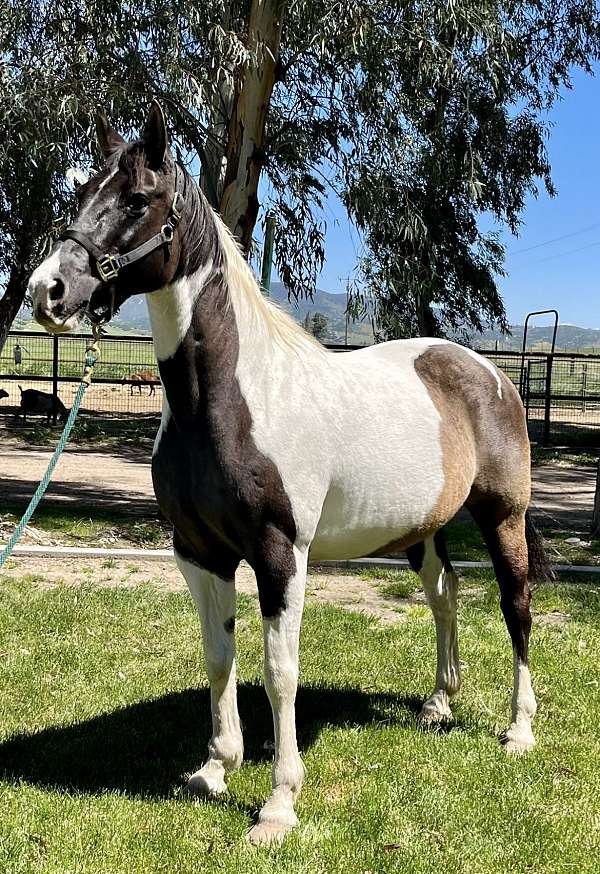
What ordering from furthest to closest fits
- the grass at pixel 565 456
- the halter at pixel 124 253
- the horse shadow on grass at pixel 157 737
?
the grass at pixel 565 456 → the horse shadow on grass at pixel 157 737 → the halter at pixel 124 253

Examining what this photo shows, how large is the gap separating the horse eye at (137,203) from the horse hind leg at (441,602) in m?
2.28

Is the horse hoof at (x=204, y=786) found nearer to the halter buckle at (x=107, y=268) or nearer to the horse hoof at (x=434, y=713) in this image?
the horse hoof at (x=434, y=713)

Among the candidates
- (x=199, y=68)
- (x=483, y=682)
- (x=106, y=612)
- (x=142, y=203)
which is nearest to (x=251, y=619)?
(x=106, y=612)

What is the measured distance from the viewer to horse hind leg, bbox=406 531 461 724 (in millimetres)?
4359

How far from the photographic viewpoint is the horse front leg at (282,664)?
311 cm

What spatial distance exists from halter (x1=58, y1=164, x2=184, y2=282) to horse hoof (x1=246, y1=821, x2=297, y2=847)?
6.59ft

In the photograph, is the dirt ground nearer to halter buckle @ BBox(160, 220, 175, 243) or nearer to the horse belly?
the horse belly

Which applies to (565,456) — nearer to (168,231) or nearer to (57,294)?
(168,231)

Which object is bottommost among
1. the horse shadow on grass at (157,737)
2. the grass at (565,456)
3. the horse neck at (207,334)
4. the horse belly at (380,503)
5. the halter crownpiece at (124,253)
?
the horse shadow on grass at (157,737)

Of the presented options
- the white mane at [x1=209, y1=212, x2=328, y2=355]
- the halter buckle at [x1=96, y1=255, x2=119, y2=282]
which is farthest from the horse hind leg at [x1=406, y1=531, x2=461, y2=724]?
the halter buckle at [x1=96, y1=255, x2=119, y2=282]

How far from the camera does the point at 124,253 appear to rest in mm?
2902

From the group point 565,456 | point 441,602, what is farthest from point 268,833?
point 565,456

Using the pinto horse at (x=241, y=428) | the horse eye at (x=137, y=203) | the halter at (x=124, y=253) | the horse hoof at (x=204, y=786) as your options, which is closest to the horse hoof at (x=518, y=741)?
the pinto horse at (x=241, y=428)

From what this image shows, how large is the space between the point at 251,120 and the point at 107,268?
5.16 meters
